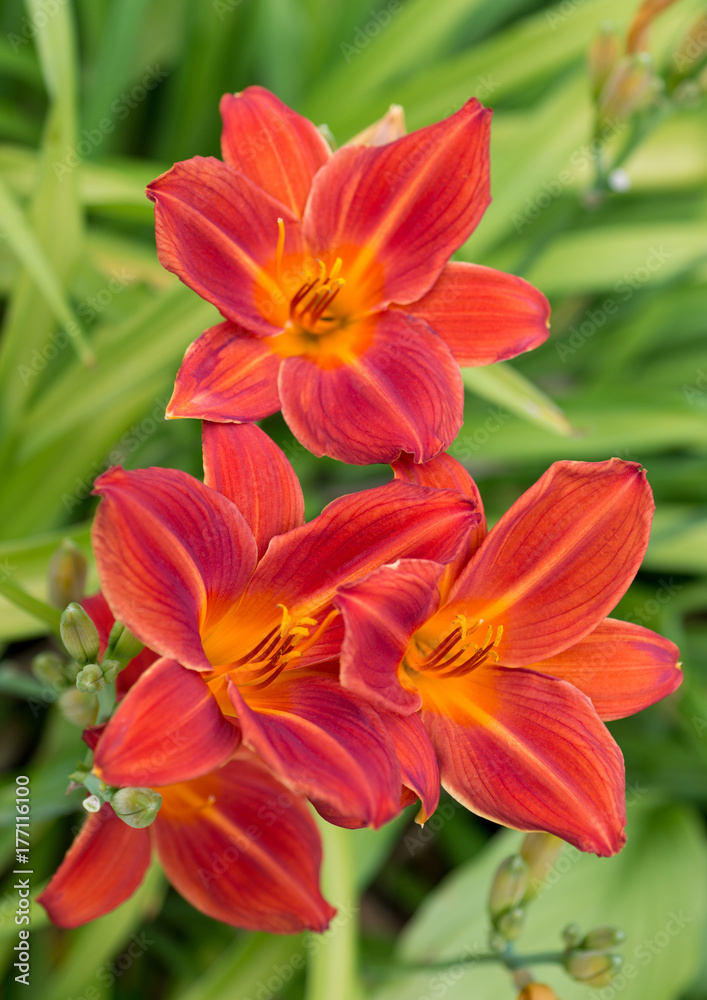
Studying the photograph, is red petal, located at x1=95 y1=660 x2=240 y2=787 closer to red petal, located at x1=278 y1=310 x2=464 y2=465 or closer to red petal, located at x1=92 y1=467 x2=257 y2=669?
red petal, located at x1=92 y1=467 x2=257 y2=669

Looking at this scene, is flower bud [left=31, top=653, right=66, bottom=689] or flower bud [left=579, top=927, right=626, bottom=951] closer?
flower bud [left=31, top=653, right=66, bottom=689]

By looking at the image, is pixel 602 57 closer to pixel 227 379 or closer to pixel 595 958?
pixel 227 379

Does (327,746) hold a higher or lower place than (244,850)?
higher

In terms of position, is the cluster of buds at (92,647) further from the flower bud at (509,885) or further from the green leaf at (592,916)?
the green leaf at (592,916)

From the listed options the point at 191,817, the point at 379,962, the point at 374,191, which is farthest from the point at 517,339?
the point at 379,962

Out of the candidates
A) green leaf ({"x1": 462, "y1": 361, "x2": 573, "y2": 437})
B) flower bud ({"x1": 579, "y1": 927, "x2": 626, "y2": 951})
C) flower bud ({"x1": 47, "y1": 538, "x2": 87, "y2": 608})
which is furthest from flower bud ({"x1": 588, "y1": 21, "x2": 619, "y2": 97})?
flower bud ({"x1": 579, "y1": 927, "x2": 626, "y2": 951})

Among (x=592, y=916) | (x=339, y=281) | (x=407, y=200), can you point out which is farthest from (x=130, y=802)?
(x=592, y=916)
